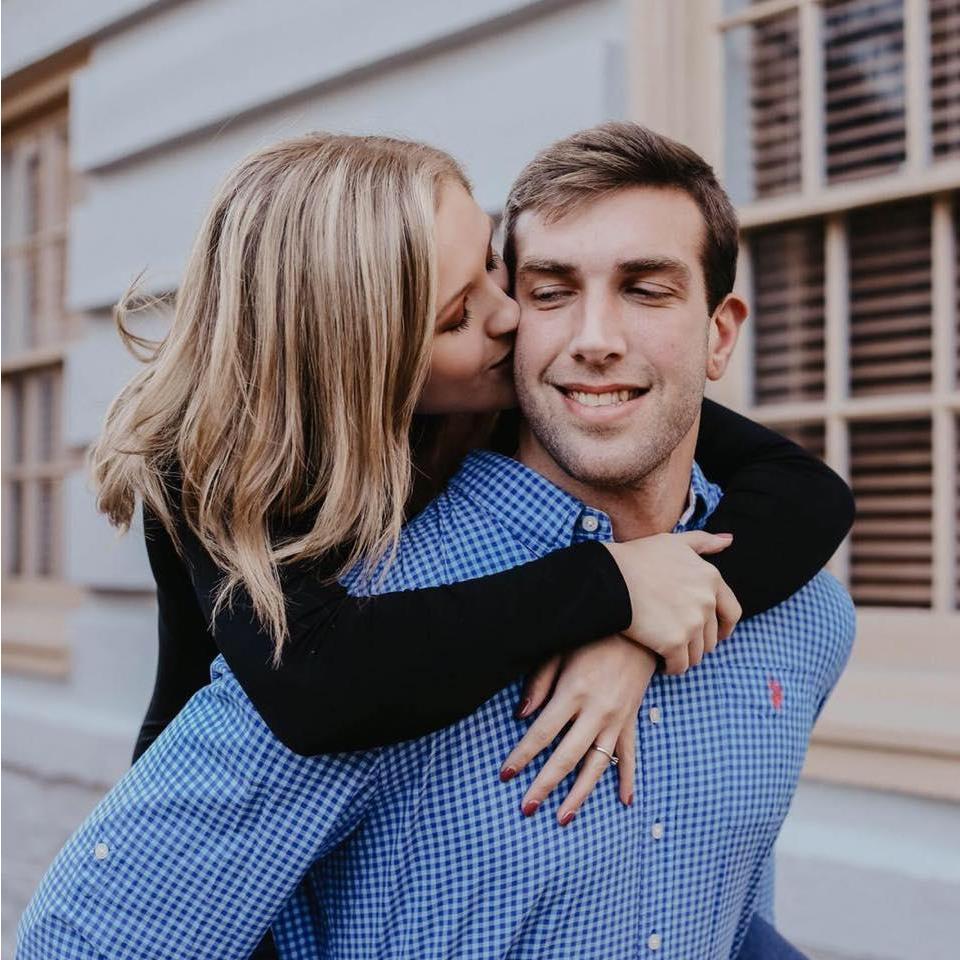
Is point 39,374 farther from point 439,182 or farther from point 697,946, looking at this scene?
point 697,946

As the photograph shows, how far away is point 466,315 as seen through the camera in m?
1.60

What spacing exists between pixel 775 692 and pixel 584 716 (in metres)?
0.34

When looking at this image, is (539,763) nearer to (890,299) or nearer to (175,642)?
(175,642)

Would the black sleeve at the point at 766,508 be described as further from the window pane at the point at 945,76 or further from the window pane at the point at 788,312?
the window pane at the point at 945,76

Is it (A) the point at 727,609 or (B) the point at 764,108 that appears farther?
(B) the point at 764,108

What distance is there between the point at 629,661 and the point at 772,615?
31cm

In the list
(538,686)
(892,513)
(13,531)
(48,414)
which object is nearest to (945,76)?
(892,513)

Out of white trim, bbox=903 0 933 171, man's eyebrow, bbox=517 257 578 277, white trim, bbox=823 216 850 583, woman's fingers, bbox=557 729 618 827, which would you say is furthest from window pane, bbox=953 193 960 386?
woman's fingers, bbox=557 729 618 827

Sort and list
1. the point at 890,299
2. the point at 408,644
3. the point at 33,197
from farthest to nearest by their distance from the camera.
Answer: the point at 33,197 < the point at 890,299 < the point at 408,644

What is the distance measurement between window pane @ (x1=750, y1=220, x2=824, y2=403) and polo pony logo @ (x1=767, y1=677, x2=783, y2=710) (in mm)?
1359

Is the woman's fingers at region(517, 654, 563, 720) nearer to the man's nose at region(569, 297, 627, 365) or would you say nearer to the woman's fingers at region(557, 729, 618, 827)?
the woman's fingers at region(557, 729, 618, 827)

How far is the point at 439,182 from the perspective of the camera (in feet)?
5.29

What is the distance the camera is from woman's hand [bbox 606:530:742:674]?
1.36 m

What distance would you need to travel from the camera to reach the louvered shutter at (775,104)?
109 inches
